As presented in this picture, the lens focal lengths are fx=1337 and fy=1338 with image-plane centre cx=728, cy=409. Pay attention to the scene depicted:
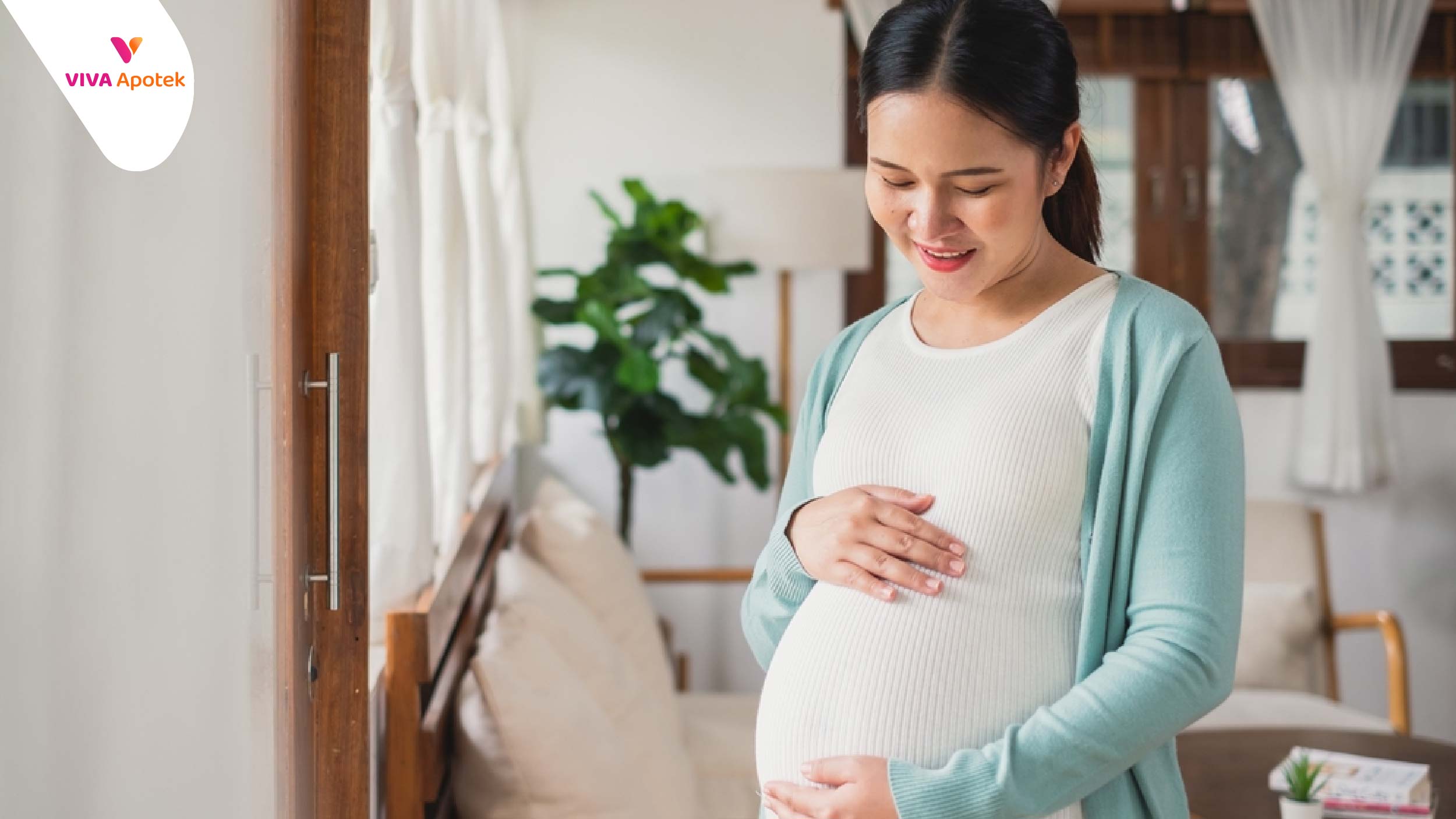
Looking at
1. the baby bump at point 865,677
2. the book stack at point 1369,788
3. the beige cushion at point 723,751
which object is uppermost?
the baby bump at point 865,677

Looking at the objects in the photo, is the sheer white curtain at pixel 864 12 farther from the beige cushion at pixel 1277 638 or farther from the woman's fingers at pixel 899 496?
the woman's fingers at pixel 899 496

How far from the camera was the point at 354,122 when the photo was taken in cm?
135

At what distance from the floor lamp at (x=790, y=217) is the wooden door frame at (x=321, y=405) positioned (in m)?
2.26

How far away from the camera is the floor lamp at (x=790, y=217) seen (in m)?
3.57

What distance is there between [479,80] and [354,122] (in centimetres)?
172

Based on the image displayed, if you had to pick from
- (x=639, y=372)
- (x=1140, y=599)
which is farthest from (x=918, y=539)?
(x=639, y=372)

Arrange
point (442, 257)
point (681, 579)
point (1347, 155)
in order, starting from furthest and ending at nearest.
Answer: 1. point (1347, 155)
2. point (681, 579)
3. point (442, 257)

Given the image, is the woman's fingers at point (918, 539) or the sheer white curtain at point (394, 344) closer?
the woman's fingers at point (918, 539)

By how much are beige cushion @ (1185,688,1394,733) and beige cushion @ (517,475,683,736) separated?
1179 mm

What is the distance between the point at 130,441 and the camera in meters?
0.94

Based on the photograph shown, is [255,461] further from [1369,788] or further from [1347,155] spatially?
[1347,155]

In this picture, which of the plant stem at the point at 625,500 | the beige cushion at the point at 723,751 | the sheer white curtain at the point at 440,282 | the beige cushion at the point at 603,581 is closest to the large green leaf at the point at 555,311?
the sheer white curtain at the point at 440,282

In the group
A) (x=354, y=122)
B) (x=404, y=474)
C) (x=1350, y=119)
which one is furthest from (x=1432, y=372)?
(x=354, y=122)

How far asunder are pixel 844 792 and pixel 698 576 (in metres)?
2.74
